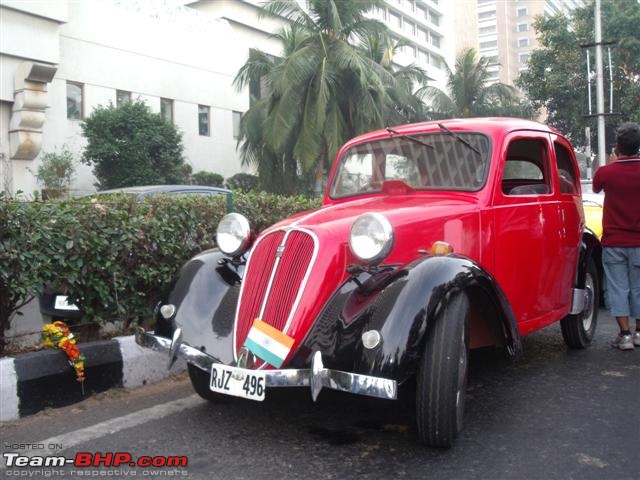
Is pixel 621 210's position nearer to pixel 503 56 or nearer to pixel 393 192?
pixel 393 192

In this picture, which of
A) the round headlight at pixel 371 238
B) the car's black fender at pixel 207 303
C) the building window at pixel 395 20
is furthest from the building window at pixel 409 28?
the round headlight at pixel 371 238

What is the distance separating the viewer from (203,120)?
3073 centimetres

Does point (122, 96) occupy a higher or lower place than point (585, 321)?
higher

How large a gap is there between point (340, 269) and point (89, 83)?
24786mm

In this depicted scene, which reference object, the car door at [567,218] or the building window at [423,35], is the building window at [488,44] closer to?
the building window at [423,35]

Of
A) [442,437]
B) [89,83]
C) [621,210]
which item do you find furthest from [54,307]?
[89,83]

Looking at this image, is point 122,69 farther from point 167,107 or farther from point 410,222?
point 410,222

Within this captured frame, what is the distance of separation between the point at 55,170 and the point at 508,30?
88.9 m

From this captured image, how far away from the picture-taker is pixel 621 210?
4793 millimetres

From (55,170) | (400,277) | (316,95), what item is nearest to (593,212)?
(400,277)

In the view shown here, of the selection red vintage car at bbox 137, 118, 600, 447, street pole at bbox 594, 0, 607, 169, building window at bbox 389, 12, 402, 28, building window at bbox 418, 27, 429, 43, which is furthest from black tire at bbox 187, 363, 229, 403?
building window at bbox 418, 27, 429, 43

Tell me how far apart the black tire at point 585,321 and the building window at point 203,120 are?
2690cm

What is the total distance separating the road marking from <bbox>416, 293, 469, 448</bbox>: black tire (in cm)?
149

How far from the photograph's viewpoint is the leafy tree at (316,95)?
70.3 ft
